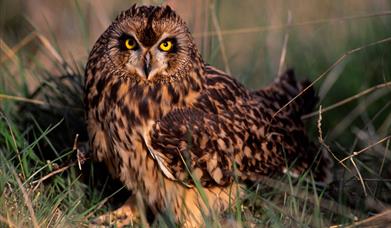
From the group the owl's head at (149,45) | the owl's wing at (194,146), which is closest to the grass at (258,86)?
the owl's wing at (194,146)

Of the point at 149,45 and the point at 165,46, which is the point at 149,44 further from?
the point at 165,46

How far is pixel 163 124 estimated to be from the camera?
416 centimetres

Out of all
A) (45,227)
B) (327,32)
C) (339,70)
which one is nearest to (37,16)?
(327,32)

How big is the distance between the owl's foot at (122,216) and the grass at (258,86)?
0.08 meters

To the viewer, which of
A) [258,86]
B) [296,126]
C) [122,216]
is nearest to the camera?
[122,216]

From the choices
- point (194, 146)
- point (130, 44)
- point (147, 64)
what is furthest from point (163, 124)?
point (130, 44)

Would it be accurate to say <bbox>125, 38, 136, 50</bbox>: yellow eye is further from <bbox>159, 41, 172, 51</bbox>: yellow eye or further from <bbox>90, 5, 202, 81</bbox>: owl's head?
<bbox>159, 41, 172, 51</bbox>: yellow eye

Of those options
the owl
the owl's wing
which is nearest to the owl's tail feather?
the owl

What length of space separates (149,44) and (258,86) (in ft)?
6.80

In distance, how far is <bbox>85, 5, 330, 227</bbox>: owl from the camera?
4078 mm

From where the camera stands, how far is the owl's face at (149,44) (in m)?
4.01

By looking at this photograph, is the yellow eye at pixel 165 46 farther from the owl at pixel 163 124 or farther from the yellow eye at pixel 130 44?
the yellow eye at pixel 130 44

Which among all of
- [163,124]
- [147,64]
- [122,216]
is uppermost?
[147,64]

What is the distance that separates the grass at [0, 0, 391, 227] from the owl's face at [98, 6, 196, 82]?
1.61 feet
